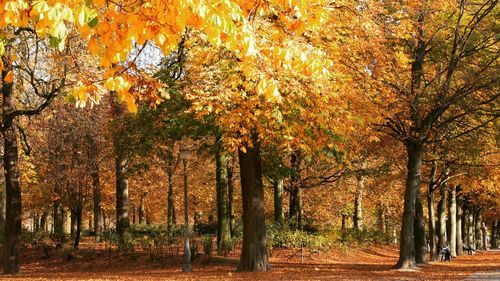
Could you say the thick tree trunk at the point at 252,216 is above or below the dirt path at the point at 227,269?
above

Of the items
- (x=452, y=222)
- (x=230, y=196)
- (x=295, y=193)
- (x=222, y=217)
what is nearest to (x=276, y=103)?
(x=222, y=217)

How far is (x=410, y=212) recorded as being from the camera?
64.5ft

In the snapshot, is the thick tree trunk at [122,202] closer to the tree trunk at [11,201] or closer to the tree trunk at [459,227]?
the tree trunk at [11,201]

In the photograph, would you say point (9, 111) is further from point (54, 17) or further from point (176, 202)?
point (176, 202)

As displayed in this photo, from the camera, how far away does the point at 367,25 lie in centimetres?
1575

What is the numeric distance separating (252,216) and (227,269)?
2.86 metres

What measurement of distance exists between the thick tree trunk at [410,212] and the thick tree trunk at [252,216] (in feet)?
15.9

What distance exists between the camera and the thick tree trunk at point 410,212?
63.7 ft

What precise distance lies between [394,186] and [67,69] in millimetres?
30507

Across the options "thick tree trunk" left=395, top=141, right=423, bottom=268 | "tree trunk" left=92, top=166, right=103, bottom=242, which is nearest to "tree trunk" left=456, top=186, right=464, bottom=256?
"thick tree trunk" left=395, top=141, right=423, bottom=268

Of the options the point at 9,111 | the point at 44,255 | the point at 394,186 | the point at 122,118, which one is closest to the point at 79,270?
the point at 44,255

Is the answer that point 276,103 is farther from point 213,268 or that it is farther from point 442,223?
point 442,223

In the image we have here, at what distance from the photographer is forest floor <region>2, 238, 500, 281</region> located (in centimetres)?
1727

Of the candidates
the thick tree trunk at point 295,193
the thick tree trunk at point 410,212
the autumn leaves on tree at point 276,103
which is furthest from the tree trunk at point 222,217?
the thick tree trunk at point 410,212
